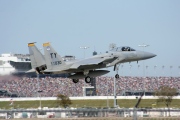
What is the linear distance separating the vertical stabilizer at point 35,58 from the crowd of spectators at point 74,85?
52141 millimetres

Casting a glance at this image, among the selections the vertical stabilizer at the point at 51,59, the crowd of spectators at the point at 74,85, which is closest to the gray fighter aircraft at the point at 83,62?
the vertical stabilizer at the point at 51,59

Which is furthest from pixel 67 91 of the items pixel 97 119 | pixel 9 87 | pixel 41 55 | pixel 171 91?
pixel 97 119

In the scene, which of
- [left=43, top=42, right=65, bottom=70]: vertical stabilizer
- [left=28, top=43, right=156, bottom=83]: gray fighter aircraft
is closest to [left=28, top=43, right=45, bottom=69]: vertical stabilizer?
[left=28, top=43, right=156, bottom=83]: gray fighter aircraft

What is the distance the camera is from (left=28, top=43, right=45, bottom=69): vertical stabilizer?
62.2 metres

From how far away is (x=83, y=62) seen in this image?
59.6m

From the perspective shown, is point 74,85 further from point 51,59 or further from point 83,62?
point 51,59

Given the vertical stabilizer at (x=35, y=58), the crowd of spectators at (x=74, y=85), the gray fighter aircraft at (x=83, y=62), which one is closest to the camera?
the gray fighter aircraft at (x=83, y=62)

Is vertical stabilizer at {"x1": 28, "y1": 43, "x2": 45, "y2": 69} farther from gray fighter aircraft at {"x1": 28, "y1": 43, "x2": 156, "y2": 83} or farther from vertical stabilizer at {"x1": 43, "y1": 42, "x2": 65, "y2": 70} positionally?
vertical stabilizer at {"x1": 43, "y1": 42, "x2": 65, "y2": 70}

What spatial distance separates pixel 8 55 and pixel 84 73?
101721mm

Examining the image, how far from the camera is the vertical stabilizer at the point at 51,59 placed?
59.0m

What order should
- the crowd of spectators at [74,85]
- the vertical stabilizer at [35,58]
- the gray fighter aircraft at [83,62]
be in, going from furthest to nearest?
1. the crowd of spectators at [74,85]
2. the vertical stabilizer at [35,58]
3. the gray fighter aircraft at [83,62]

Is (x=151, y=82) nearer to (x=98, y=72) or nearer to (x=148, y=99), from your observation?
(x=148, y=99)

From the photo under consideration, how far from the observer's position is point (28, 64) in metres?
135

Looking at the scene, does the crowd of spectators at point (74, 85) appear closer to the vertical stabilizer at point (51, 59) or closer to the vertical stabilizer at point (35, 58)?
the vertical stabilizer at point (35, 58)
